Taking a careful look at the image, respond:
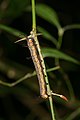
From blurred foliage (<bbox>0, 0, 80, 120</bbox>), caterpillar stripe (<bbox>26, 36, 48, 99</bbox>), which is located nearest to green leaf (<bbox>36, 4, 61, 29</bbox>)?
blurred foliage (<bbox>0, 0, 80, 120</bbox>)

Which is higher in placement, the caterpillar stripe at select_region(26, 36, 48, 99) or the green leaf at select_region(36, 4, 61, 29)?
the green leaf at select_region(36, 4, 61, 29)

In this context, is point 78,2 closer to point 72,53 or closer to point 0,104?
point 72,53

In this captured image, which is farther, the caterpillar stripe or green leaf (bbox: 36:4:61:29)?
green leaf (bbox: 36:4:61:29)

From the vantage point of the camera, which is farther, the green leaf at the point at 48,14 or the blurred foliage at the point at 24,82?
the blurred foliage at the point at 24,82

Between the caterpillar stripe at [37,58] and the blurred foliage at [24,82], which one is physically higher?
the blurred foliage at [24,82]

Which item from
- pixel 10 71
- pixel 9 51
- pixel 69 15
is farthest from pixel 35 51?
pixel 69 15

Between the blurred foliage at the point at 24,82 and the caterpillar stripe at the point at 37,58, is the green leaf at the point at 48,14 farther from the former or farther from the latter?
the caterpillar stripe at the point at 37,58

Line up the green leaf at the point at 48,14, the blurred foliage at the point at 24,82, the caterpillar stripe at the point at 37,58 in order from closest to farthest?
the caterpillar stripe at the point at 37,58
the green leaf at the point at 48,14
the blurred foliage at the point at 24,82

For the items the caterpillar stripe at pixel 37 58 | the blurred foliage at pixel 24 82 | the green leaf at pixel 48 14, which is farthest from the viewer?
the blurred foliage at pixel 24 82

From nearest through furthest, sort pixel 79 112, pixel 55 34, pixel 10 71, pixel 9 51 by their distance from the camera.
Result: pixel 79 112 → pixel 10 71 → pixel 9 51 → pixel 55 34

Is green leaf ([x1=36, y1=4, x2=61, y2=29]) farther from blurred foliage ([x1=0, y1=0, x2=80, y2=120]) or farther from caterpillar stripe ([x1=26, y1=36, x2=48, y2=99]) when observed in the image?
caterpillar stripe ([x1=26, y1=36, x2=48, y2=99])

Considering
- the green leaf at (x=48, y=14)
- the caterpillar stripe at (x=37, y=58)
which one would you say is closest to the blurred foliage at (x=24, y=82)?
the green leaf at (x=48, y=14)
